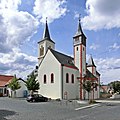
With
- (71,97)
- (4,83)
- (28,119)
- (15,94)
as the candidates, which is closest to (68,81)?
(71,97)

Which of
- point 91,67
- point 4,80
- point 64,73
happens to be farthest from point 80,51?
point 4,80

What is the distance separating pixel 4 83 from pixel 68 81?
2671cm

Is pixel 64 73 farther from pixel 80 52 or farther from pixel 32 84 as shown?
pixel 80 52

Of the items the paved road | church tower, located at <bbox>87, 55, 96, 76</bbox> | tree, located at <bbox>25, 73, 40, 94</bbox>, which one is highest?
church tower, located at <bbox>87, 55, 96, 76</bbox>

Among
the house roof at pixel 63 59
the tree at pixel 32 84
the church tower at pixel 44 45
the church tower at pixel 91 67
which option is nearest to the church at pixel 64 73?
the house roof at pixel 63 59

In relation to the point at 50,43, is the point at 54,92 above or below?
below

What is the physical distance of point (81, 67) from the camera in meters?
50.1

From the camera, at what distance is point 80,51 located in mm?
50188

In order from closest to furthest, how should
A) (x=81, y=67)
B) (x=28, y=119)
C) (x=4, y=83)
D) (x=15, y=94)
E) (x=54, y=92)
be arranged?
(x=28, y=119) → (x=54, y=92) → (x=81, y=67) → (x=15, y=94) → (x=4, y=83)

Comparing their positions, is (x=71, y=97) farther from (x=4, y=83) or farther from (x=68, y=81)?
(x=4, y=83)

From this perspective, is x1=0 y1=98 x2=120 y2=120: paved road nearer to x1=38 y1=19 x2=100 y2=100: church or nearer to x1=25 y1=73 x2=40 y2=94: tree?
x1=38 y1=19 x2=100 y2=100: church

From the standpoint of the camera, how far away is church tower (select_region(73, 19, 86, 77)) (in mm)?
50156

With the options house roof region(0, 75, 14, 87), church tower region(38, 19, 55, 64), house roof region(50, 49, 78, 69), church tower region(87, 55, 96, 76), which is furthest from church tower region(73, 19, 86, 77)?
house roof region(0, 75, 14, 87)

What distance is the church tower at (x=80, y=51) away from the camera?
50.2 metres
